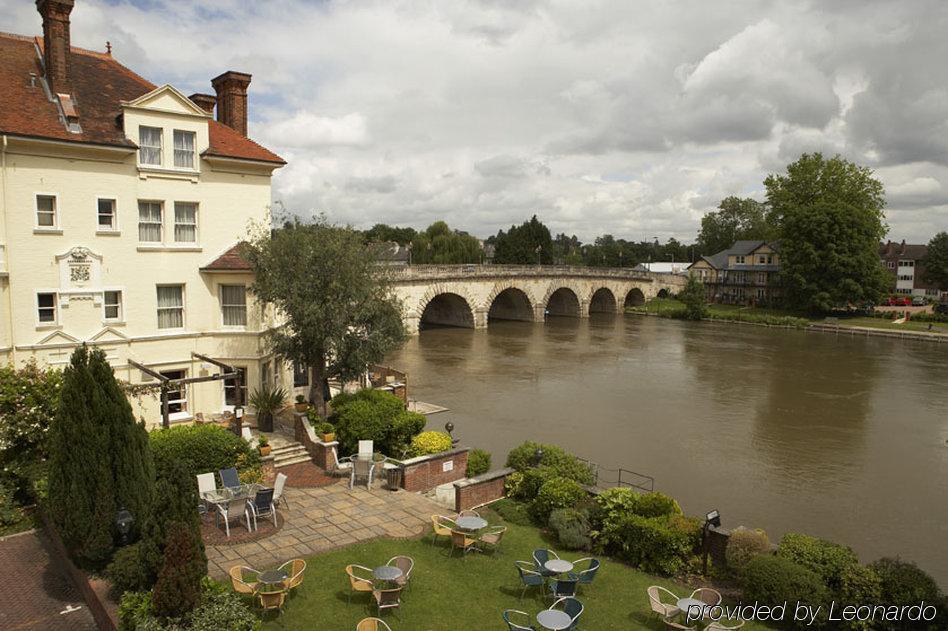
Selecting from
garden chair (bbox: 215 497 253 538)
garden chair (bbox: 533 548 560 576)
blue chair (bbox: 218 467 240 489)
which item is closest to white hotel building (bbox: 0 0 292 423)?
blue chair (bbox: 218 467 240 489)

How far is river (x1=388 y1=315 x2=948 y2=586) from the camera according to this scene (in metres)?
19.3

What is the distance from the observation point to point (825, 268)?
66.1 meters

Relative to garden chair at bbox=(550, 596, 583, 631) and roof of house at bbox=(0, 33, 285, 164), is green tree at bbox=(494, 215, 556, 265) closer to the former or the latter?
roof of house at bbox=(0, 33, 285, 164)

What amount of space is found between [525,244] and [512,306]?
1079 inches

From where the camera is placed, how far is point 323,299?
20578mm

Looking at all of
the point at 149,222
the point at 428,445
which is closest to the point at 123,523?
the point at 428,445

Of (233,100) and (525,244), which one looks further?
(525,244)

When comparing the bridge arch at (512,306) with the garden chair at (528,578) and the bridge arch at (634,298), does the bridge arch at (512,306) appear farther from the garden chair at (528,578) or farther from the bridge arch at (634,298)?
the garden chair at (528,578)

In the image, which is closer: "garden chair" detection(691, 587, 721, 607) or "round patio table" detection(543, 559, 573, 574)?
"garden chair" detection(691, 587, 721, 607)

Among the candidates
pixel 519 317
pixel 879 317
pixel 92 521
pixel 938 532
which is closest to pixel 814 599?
pixel 938 532

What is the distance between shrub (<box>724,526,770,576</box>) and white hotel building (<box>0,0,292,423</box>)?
15157 millimetres

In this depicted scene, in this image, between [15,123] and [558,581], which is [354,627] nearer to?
[558,581]

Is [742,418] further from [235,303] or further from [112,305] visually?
[112,305]

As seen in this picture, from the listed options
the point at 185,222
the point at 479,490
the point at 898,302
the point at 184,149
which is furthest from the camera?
the point at 898,302
